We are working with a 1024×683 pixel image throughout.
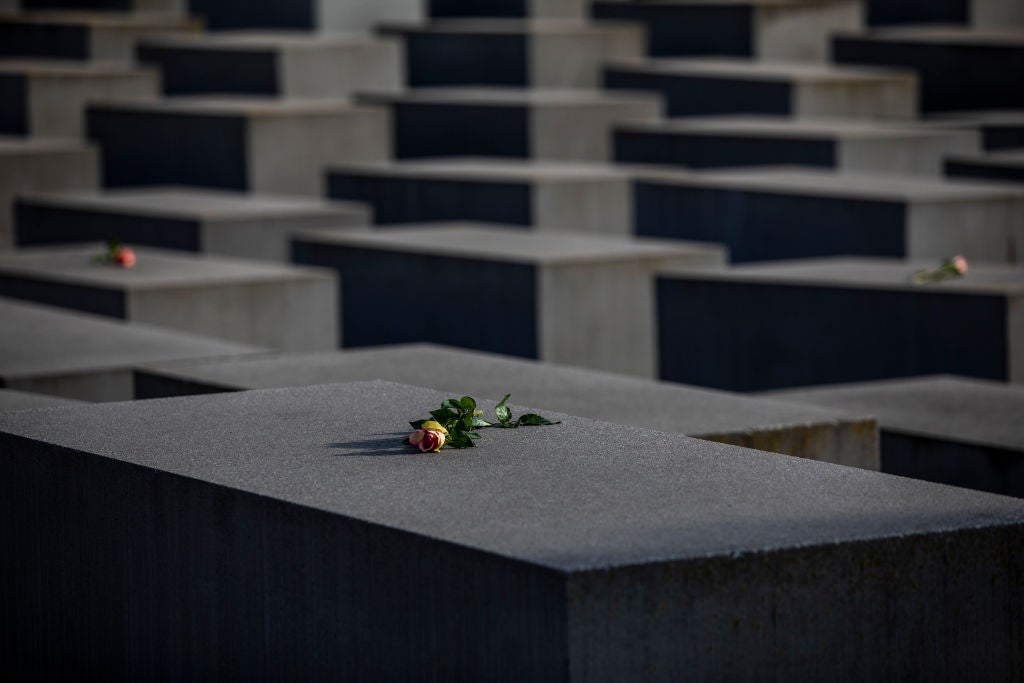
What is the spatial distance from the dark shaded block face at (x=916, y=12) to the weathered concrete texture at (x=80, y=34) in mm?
7398

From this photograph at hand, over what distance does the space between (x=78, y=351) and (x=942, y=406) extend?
11.3 ft

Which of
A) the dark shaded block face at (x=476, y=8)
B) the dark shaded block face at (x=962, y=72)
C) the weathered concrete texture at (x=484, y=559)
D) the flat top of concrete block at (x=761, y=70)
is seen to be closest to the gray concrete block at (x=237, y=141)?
the flat top of concrete block at (x=761, y=70)

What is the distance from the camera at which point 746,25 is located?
1850 centimetres

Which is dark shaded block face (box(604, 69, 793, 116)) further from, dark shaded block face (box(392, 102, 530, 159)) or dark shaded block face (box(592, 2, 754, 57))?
dark shaded block face (box(392, 102, 530, 159))

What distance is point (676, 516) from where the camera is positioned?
3701 millimetres

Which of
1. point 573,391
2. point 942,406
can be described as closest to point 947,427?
point 942,406

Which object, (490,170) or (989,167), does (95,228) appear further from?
(989,167)

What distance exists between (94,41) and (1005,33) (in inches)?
351

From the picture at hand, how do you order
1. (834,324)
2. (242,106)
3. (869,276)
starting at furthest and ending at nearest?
(242,106) → (869,276) → (834,324)

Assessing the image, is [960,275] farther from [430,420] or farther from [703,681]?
[703,681]

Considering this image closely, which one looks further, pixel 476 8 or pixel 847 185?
pixel 476 8


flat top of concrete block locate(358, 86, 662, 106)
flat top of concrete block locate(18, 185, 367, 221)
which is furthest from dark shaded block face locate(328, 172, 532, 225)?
flat top of concrete block locate(358, 86, 662, 106)

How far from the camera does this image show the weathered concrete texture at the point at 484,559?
135 inches

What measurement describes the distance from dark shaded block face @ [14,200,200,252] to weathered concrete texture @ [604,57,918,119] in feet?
19.4
